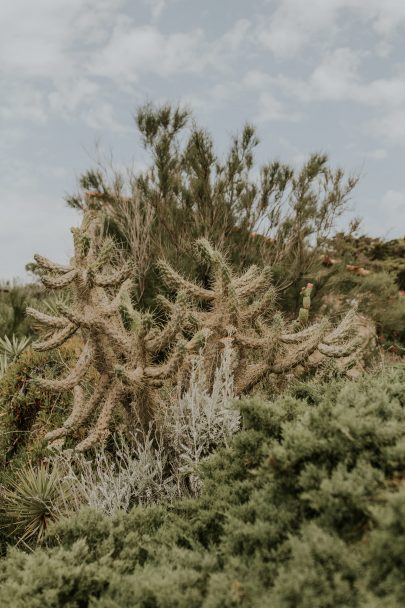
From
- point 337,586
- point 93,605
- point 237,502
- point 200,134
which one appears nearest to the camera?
point 337,586

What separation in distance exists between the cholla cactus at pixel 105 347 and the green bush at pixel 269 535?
125 cm

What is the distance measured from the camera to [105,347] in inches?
179

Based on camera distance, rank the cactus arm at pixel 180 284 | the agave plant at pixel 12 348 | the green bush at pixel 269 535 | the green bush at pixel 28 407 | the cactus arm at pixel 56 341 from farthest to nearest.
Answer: the agave plant at pixel 12 348 < the green bush at pixel 28 407 < the cactus arm at pixel 180 284 < the cactus arm at pixel 56 341 < the green bush at pixel 269 535

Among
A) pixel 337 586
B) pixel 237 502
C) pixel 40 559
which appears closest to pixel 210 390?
pixel 237 502

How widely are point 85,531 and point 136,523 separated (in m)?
0.30

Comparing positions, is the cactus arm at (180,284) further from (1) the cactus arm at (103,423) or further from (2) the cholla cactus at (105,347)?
(1) the cactus arm at (103,423)

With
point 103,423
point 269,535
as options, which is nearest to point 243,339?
point 103,423

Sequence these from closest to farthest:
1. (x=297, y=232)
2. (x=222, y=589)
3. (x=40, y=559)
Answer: (x=222, y=589) → (x=40, y=559) → (x=297, y=232)

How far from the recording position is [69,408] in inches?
215

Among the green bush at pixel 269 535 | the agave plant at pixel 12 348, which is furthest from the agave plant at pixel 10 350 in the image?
the green bush at pixel 269 535

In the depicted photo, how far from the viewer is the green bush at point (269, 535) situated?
6.59ft

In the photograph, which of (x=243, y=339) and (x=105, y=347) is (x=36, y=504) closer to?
(x=105, y=347)

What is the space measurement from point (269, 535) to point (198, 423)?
1.70 meters

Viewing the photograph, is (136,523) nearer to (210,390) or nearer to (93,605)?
(93,605)
